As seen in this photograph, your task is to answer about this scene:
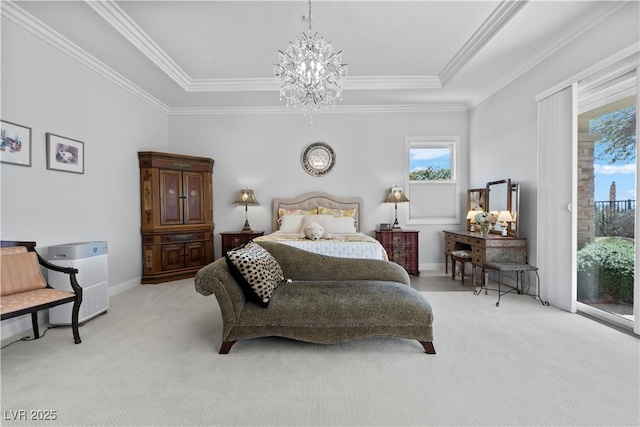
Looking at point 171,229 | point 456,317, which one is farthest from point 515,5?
point 171,229

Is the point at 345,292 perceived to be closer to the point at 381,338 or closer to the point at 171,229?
the point at 381,338

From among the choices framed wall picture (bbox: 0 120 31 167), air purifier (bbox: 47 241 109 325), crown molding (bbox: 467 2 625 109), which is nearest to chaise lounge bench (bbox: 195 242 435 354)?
air purifier (bbox: 47 241 109 325)

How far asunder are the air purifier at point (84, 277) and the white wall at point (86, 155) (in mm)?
393

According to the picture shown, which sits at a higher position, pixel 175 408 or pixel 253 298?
pixel 253 298

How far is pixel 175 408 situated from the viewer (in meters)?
1.84

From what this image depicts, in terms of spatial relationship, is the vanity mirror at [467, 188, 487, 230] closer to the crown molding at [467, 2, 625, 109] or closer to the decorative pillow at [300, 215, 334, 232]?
the crown molding at [467, 2, 625, 109]

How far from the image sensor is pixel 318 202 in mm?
5840

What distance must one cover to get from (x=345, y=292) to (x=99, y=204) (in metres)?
→ 3.69

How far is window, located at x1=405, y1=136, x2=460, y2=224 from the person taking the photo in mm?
5918

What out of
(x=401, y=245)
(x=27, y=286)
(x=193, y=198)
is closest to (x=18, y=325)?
(x=27, y=286)

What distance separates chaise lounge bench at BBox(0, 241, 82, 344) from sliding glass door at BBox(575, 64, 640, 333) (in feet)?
17.2

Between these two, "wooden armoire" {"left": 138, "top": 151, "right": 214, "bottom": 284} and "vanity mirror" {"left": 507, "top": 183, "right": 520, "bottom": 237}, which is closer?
"vanity mirror" {"left": 507, "top": 183, "right": 520, "bottom": 237}

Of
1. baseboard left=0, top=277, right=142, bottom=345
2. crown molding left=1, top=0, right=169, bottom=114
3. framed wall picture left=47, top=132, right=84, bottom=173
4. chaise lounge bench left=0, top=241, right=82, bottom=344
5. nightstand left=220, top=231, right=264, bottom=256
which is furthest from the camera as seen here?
nightstand left=220, top=231, right=264, bottom=256

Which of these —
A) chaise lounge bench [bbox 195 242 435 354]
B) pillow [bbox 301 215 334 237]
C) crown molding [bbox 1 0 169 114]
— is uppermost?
crown molding [bbox 1 0 169 114]
